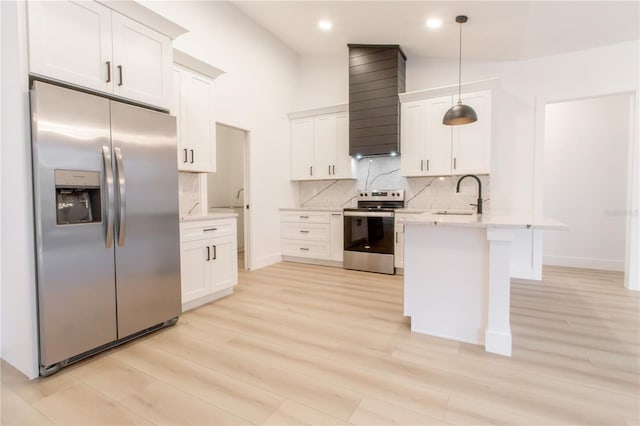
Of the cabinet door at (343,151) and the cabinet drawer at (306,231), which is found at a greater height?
the cabinet door at (343,151)

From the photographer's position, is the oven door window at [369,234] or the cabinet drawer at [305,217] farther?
the cabinet drawer at [305,217]

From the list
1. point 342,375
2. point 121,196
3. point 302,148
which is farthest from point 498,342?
point 302,148

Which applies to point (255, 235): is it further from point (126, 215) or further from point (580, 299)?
point (580, 299)

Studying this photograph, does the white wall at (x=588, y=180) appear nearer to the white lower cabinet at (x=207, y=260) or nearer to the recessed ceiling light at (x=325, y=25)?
the recessed ceiling light at (x=325, y=25)

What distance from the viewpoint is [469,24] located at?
3.49 metres

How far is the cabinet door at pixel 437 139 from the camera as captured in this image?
165 inches

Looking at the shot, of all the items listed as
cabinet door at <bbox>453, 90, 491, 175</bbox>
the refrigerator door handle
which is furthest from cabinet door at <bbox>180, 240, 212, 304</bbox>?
cabinet door at <bbox>453, 90, 491, 175</bbox>

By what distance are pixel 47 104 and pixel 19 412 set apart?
1.68 m

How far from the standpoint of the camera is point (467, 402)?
162cm

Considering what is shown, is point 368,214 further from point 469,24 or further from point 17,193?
point 17,193

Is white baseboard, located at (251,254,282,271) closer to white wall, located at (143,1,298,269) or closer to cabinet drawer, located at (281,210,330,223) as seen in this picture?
white wall, located at (143,1,298,269)

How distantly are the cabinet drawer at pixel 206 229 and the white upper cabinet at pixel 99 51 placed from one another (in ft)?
3.56

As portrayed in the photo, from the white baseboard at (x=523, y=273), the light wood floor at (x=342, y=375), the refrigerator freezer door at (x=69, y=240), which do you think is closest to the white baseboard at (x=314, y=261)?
the light wood floor at (x=342, y=375)

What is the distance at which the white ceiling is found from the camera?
3174mm
